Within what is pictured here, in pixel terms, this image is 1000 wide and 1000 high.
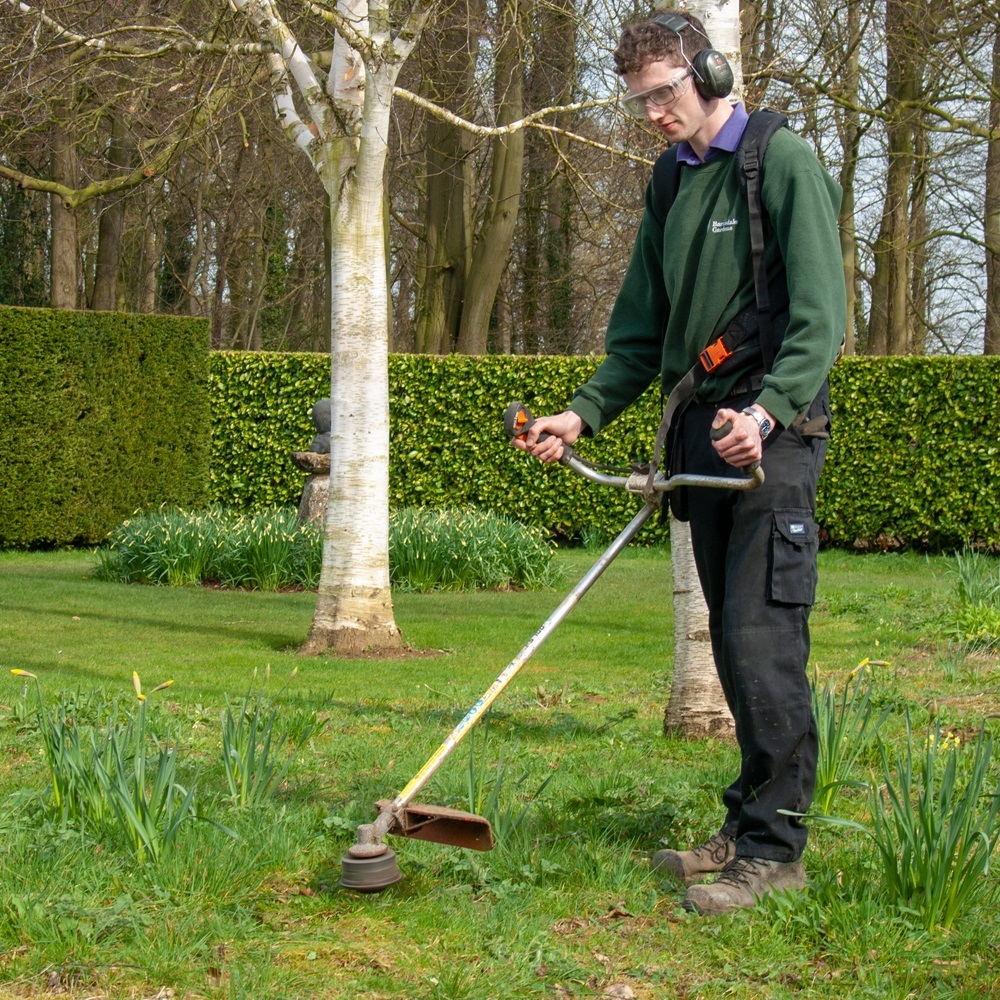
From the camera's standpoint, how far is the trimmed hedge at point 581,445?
14.3 metres

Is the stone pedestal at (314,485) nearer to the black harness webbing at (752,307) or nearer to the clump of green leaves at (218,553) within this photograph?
the clump of green leaves at (218,553)

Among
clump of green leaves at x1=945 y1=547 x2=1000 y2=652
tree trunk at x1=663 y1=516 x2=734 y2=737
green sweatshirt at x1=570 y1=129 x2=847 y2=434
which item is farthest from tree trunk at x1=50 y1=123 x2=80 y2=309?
green sweatshirt at x1=570 y1=129 x2=847 y2=434

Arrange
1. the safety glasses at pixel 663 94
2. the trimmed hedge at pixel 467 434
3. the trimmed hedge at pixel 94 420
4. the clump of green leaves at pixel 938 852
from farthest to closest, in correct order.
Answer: the trimmed hedge at pixel 467 434
the trimmed hedge at pixel 94 420
the safety glasses at pixel 663 94
the clump of green leaves at pixel 938 852

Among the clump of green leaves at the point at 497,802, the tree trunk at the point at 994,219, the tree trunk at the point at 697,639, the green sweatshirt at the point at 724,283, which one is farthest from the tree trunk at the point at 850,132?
the clump of green leaves at the point at 497,802

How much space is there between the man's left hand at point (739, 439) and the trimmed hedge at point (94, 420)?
41.0 ft

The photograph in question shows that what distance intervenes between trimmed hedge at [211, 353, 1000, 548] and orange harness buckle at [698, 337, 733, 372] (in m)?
11.4

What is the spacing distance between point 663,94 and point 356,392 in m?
4.98

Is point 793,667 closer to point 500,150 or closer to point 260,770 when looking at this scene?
point 260,770

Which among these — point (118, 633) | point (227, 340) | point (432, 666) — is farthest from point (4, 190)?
point (432, 666)

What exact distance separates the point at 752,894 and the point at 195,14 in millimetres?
15985

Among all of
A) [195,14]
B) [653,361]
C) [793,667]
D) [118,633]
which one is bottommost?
[118,633]

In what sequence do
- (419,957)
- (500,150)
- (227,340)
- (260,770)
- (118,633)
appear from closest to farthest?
(419,957) < (260,770) < (118,633) < (500,150) < (227,340)

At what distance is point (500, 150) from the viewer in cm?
1869

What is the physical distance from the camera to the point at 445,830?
3.04 metres
